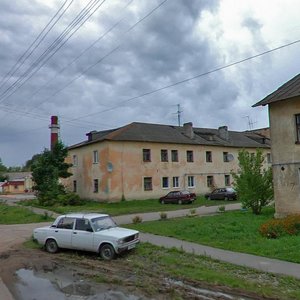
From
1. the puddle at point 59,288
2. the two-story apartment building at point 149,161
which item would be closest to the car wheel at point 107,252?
the puddle at point 59,288

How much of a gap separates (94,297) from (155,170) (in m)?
36.1

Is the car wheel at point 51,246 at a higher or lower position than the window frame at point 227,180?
lower

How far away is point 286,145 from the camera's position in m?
21.4

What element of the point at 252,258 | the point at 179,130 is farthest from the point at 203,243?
the point at 179,130

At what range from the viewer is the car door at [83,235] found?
14.6 metres

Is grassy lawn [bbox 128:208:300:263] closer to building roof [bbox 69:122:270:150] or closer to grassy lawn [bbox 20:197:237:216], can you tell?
grassy lawn [bbox 20:197:237:216]

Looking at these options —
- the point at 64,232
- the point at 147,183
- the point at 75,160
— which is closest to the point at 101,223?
the point at 64,232

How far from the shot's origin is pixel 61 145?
44.6 metres

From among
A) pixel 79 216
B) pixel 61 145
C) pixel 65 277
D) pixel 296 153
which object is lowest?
pixel 65 277

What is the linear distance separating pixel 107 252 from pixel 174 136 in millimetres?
35133

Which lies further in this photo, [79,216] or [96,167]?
[96,167]

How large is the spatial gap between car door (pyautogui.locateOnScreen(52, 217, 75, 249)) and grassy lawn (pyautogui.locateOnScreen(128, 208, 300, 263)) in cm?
479

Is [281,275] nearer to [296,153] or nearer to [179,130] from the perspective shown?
[296,153]

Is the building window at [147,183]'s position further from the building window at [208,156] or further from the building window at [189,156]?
the building window at [208,156]
